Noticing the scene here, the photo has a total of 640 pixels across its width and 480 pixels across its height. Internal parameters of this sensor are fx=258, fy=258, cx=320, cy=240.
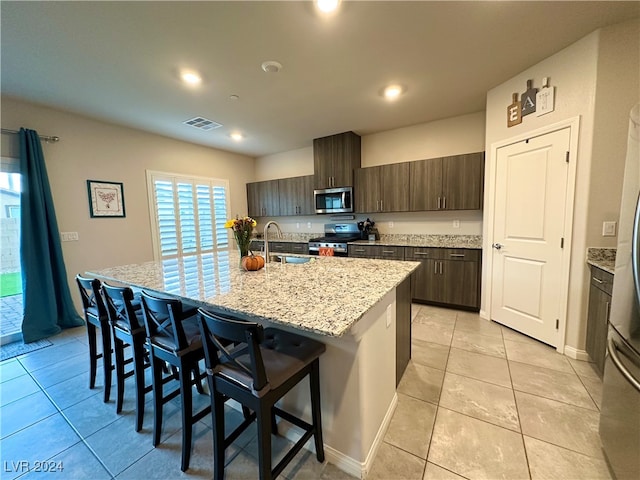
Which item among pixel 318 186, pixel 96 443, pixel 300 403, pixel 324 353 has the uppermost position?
pixel 318 186

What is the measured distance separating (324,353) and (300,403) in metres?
0.41

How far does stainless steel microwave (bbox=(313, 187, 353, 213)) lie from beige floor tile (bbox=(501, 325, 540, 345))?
8.62ft

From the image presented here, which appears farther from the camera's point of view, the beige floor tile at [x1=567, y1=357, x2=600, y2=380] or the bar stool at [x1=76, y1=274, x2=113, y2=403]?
the beige floor tile at [x1=567, y1=357, x2=600, y2=380]

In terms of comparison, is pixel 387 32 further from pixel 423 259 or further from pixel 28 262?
pixel 28 262

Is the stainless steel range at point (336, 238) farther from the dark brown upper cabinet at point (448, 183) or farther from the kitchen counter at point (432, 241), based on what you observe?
the dark brown upper cabinet at point (448, 183)

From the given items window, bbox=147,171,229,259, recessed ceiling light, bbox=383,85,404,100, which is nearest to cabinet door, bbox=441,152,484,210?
recessed ceiling light, bbox=383,85,404,100

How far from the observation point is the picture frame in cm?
344

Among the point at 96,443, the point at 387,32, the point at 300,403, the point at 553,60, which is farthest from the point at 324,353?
the point at 553,60

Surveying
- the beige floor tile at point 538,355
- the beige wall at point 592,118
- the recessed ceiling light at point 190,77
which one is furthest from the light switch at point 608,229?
the recessed ceiling light at point 190,77

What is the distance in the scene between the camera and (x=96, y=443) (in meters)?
1.57

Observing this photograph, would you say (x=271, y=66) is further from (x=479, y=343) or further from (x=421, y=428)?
(x=479, y=343)

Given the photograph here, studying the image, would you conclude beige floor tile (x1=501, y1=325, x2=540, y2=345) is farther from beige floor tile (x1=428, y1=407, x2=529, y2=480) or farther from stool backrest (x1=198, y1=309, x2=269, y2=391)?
stool backrest (x1=198, y1=309, x2=269, y2=391)

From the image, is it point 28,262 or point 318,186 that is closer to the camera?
point 28,262

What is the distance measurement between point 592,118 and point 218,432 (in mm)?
3419
